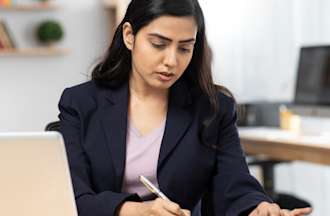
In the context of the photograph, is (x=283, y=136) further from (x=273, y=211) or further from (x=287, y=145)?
(x=273, y=211)

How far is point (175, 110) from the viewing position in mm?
1658

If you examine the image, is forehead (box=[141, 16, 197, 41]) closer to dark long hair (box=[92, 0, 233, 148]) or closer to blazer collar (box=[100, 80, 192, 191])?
dark long hair (box=[92, 0, 233, 148])

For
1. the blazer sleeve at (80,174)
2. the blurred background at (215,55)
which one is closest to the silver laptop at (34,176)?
the blazer sleeve at (80,174)

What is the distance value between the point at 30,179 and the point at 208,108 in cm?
68

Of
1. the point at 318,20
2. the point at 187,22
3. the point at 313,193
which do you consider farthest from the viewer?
the point at 313,193

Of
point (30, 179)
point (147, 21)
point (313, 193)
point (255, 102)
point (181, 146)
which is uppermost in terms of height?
point (147, 21)

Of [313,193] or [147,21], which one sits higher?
[147,21]

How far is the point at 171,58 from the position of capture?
148 centimetres

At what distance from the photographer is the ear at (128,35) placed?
1.59 m

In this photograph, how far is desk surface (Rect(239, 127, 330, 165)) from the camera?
3.07 metres

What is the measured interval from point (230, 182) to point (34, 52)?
8.88 feet

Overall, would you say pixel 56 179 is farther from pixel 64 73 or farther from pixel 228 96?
pixel 64 73

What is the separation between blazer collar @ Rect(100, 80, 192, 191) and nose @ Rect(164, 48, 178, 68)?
7.6 inches

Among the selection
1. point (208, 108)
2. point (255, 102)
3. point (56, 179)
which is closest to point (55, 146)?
point (56, 179)
